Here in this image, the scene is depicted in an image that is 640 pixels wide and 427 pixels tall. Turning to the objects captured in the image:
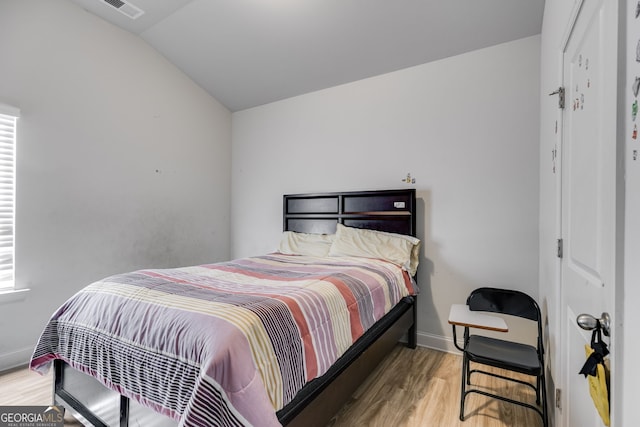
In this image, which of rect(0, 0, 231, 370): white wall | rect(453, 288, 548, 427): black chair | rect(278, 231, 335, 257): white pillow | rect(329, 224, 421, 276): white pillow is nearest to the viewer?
rect(453, 288, 548, 427): black chair

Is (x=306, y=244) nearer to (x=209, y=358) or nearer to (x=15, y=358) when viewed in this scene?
(x=209, y=358)

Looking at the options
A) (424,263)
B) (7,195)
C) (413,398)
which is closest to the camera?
(413,398)

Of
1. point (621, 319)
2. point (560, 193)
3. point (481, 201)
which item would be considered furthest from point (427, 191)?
point (621, 319)

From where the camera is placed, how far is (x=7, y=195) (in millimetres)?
2336

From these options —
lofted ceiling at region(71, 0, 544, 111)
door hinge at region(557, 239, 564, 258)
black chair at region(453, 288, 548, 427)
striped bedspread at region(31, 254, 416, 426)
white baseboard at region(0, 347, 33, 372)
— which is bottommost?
white baseboard at region(0, 347, 33, 372)

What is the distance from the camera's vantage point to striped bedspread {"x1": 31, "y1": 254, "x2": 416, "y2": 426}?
1029mm

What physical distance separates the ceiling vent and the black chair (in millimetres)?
3839

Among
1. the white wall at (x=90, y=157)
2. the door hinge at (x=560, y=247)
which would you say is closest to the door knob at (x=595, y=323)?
the door hinge at (x=560, y=247)

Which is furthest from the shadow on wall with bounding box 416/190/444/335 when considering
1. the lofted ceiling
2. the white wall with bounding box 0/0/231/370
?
the white wall with bounding box 0/0/231/370

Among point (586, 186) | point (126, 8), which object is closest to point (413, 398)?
point (586, 186)

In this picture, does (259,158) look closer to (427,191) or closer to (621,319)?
(427,191)

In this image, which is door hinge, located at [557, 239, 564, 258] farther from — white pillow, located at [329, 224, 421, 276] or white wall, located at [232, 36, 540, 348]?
white pillow, located at [329, 224, 421, 276]

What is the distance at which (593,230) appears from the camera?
0.92 metres

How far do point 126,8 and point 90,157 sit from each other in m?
1.42
